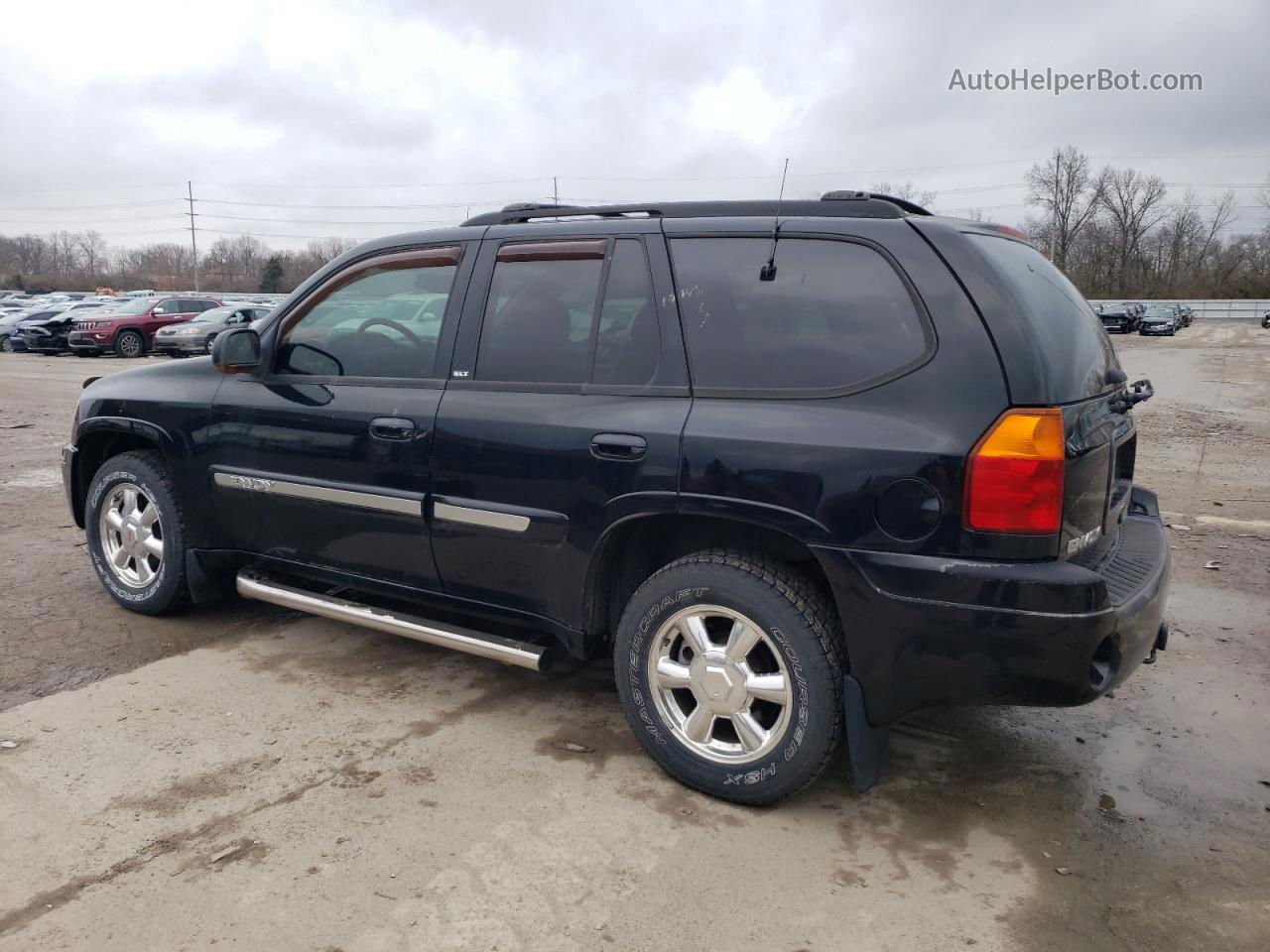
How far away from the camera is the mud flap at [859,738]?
290 centimetres

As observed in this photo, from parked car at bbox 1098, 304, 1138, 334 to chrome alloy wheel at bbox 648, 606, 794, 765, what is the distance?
50.5 metres

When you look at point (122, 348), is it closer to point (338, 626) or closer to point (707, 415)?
point (338, 626)

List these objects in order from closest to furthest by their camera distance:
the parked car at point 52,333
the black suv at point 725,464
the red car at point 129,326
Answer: the black suv at point 725,464, the red car at point 129,326, the parked car at point 52,333

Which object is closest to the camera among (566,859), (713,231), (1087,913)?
(1087,913)

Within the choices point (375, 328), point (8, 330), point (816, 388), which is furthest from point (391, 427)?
point (8, 330)

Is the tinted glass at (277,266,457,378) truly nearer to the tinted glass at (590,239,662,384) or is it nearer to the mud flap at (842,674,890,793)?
the tinted glass at (590,239,662,384)

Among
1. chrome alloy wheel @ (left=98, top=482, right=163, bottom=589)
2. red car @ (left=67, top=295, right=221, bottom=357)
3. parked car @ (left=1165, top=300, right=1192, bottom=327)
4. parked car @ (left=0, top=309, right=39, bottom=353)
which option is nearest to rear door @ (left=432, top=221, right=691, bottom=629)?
chrome alloy wheel @ (left=98, top=482, right=163, bottom=589)

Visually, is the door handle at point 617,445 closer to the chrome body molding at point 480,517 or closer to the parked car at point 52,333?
the chrome body molding at point 480,517

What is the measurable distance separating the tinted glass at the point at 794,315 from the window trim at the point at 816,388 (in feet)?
0.03

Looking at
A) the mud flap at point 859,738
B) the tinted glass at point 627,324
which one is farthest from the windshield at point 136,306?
the mud flap at point 859,738

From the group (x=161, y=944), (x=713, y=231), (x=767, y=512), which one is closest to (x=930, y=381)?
(x=767, y=512)

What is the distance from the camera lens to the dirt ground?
255cm

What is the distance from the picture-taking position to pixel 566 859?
283 cm

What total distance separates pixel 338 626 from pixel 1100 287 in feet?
288
